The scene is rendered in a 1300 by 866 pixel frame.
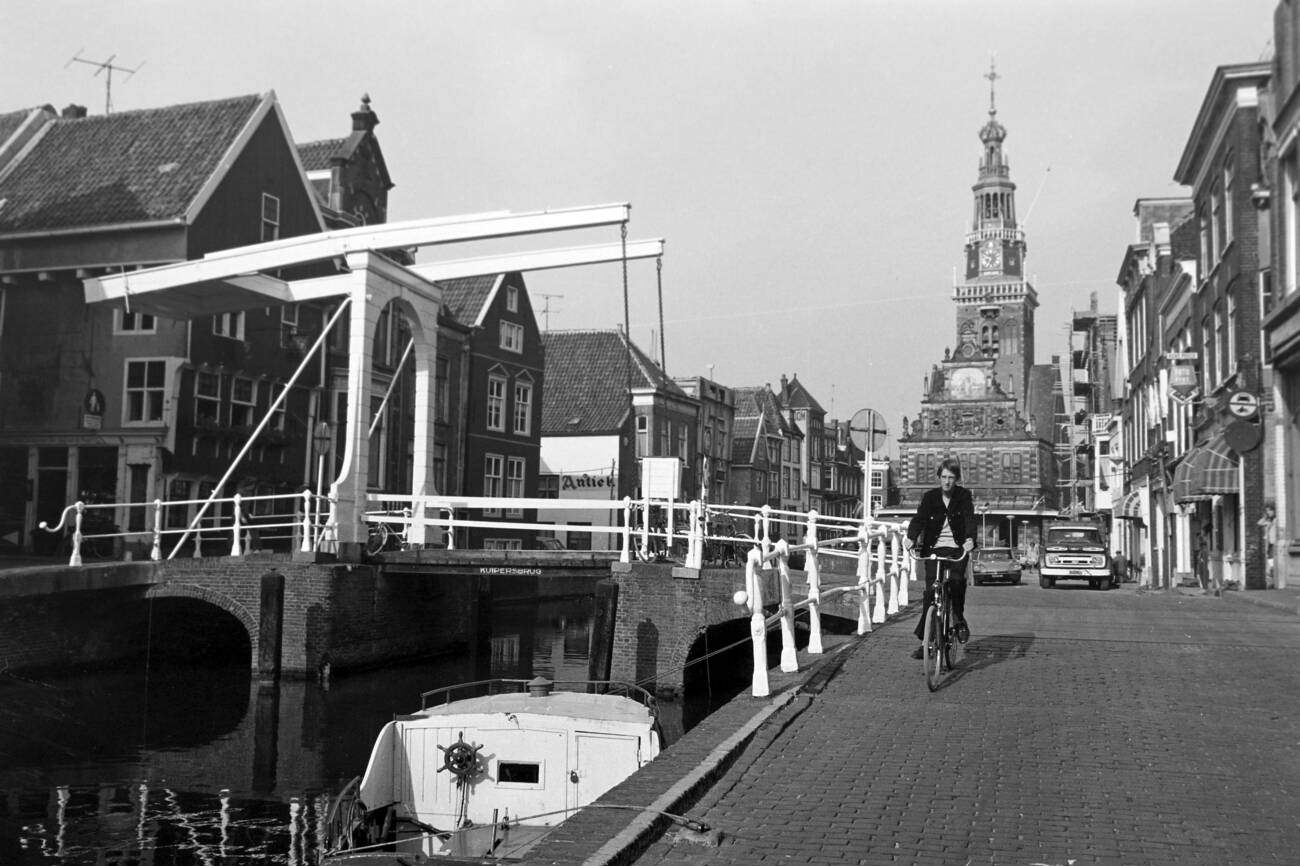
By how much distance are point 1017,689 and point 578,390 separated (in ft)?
138

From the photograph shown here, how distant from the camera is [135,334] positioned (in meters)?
26.0

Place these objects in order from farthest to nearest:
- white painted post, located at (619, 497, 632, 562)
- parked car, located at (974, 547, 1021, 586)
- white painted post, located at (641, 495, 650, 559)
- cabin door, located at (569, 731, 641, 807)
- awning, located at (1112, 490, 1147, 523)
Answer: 1. awning, located at (1112, 490, 1147, 523)
2. parked car, located at (974, 547, 1021, 586)
3. white painted post, located at (641, 495, 650, 559)
4. white painted post, located at (619, 497, 632, 562)
5. cabin door, located at (569, 731, 641, 807)

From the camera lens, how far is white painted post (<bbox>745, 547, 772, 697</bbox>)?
8.80 m

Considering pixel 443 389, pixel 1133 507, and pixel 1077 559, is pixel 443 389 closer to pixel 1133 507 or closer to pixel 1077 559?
pixel 1077 559

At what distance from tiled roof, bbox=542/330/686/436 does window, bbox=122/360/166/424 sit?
24.7 m

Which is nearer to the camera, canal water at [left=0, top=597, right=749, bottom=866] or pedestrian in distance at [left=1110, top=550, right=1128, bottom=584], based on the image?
canal water at [left=0, top=597, right=749, bottom=866]

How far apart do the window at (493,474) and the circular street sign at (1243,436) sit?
21.6m

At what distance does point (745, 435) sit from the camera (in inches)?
2697

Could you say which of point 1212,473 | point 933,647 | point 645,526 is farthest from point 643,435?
point 933,647

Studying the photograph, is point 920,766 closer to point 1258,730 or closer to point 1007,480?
point 1258,730

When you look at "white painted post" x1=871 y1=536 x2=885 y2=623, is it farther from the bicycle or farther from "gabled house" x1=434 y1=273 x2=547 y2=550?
"gabled house" x1=434 y1=273 x2=547 y2=550

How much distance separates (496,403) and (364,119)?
32.5 ft

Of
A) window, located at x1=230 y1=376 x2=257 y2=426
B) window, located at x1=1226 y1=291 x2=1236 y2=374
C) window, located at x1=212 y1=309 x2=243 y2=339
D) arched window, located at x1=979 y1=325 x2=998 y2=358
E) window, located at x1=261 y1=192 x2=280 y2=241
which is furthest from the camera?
arched window, located at x1=979 y1=325 x2=998 y2=358

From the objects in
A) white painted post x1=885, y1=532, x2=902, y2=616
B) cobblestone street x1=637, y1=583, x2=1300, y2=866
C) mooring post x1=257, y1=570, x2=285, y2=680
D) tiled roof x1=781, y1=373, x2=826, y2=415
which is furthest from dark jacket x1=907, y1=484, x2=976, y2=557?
tiled roof x1=781, y1=373, x2=826, y2=415
